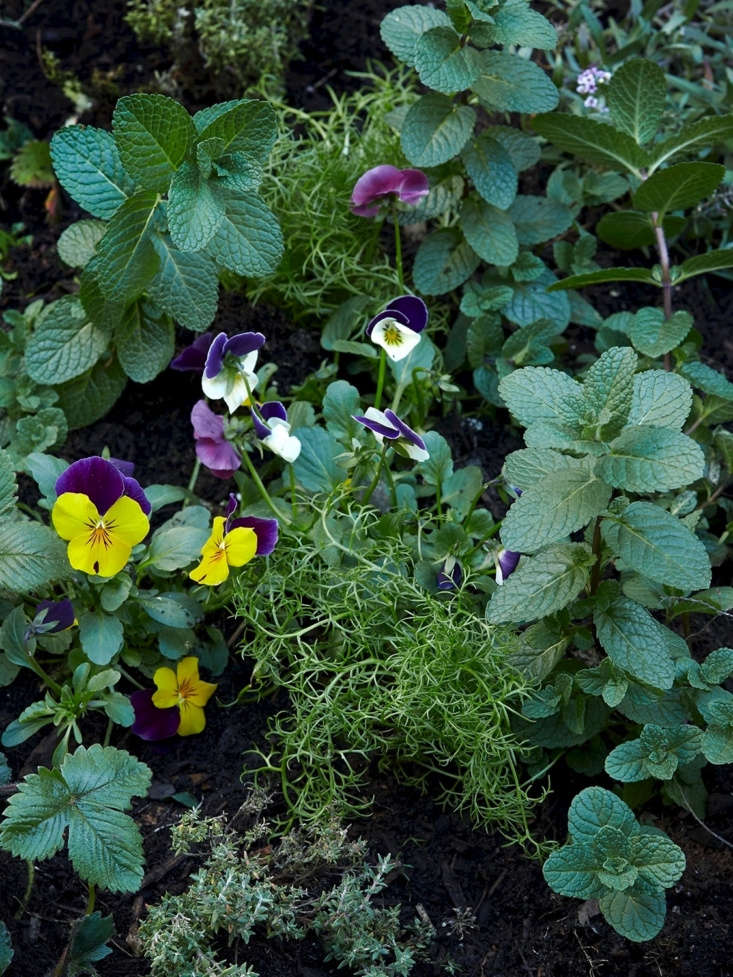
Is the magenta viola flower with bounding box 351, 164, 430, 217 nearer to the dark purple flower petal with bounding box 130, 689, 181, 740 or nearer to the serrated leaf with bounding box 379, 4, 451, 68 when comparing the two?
the serrated leaf with bounding box 379, 4, 451, 68

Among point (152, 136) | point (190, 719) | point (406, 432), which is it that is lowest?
point (190, 719)

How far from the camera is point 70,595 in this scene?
2.12 m

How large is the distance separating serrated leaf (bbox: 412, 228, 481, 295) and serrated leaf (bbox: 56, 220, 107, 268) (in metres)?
0.69

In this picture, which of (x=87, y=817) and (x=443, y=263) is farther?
(x=443, y=263)

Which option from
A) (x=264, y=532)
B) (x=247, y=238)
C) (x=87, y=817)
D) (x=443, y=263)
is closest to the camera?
(x=87, y=817)

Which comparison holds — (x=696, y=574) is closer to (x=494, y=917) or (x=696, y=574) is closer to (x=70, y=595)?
(x=494, y=917)

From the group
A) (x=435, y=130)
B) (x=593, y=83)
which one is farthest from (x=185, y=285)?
(x=593, y=83)

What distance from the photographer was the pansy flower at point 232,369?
2078mm

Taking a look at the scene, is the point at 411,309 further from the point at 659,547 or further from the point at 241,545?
the point at 659,547

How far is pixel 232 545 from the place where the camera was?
1.98 metres

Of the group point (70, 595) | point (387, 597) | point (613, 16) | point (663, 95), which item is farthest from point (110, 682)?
point (613, 16)

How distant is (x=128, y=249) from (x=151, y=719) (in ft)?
2.87

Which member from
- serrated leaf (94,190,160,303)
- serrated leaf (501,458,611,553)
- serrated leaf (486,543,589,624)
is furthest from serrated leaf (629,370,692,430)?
serrated leaf (94,190,160,303)

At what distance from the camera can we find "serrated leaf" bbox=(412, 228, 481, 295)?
2543 mm
